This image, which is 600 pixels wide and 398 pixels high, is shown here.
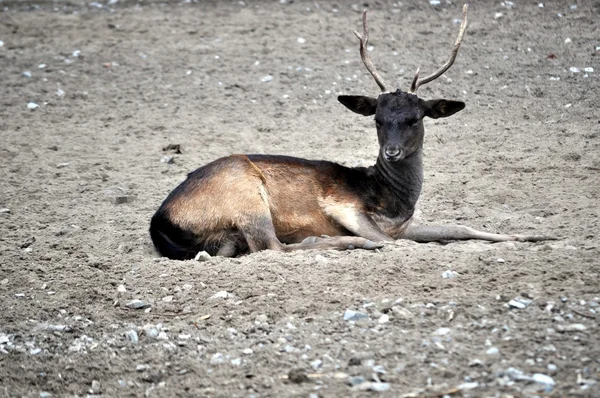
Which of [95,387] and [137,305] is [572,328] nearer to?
[95,387]

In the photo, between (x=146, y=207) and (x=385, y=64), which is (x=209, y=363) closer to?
(x=146, y=207)

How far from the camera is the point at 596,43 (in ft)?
36.7

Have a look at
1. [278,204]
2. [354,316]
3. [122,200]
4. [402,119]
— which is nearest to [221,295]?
[354,316]

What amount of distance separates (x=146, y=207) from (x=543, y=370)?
4.38 m

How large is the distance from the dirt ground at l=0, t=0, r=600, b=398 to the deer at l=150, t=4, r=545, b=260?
338mm

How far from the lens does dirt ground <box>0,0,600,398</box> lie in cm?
511

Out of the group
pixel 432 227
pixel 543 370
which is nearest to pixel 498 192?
pixel 432 227

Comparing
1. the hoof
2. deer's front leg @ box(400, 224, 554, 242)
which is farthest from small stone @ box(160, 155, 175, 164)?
the hoof

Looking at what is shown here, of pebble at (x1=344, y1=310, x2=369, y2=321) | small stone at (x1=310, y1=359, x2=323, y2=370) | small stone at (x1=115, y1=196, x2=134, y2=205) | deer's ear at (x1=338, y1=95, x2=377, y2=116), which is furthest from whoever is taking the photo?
small stone at (x1=115, y1=196, x2=134, y2=205)

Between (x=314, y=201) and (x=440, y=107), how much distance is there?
49.9 inches

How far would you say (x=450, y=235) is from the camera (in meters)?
7.18

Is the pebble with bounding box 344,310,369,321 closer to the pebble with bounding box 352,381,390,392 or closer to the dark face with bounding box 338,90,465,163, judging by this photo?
the pebble with bounding box 352,381,390,392

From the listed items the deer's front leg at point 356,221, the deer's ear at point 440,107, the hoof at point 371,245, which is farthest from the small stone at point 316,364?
the deer's ear at point 440,107

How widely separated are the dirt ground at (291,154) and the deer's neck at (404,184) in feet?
1.21
